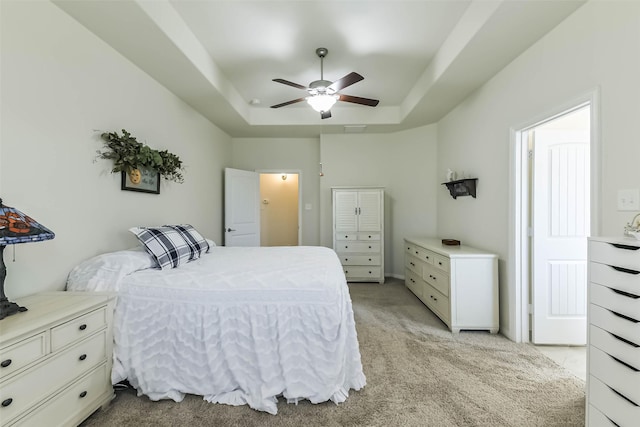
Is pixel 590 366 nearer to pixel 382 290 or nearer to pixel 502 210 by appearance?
pixel 502 210

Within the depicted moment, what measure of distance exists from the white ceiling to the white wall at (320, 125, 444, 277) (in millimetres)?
1060

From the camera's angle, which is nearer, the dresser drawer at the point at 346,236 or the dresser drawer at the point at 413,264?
the dresser drawer at the point at 413,264

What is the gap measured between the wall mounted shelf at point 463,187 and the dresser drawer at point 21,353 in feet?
12.0

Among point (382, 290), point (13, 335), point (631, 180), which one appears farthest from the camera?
point (382, 290)

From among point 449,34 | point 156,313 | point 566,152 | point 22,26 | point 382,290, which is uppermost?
point 449,34

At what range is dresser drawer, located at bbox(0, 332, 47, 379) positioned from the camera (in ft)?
3.63

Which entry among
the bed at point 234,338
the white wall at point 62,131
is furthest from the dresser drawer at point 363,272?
the white wall at point 62,131

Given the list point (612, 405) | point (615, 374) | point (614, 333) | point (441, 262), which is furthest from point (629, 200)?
point (441, 262)

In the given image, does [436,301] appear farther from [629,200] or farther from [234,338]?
[234,338]

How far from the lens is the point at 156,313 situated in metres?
1.71

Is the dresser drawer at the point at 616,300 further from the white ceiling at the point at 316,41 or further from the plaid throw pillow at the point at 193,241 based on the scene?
the plaid throw pillow at the point at 193,241

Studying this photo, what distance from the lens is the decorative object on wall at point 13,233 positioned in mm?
1198

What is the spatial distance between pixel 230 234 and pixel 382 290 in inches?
101

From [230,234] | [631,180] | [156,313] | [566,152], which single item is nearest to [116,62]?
[156,313]
